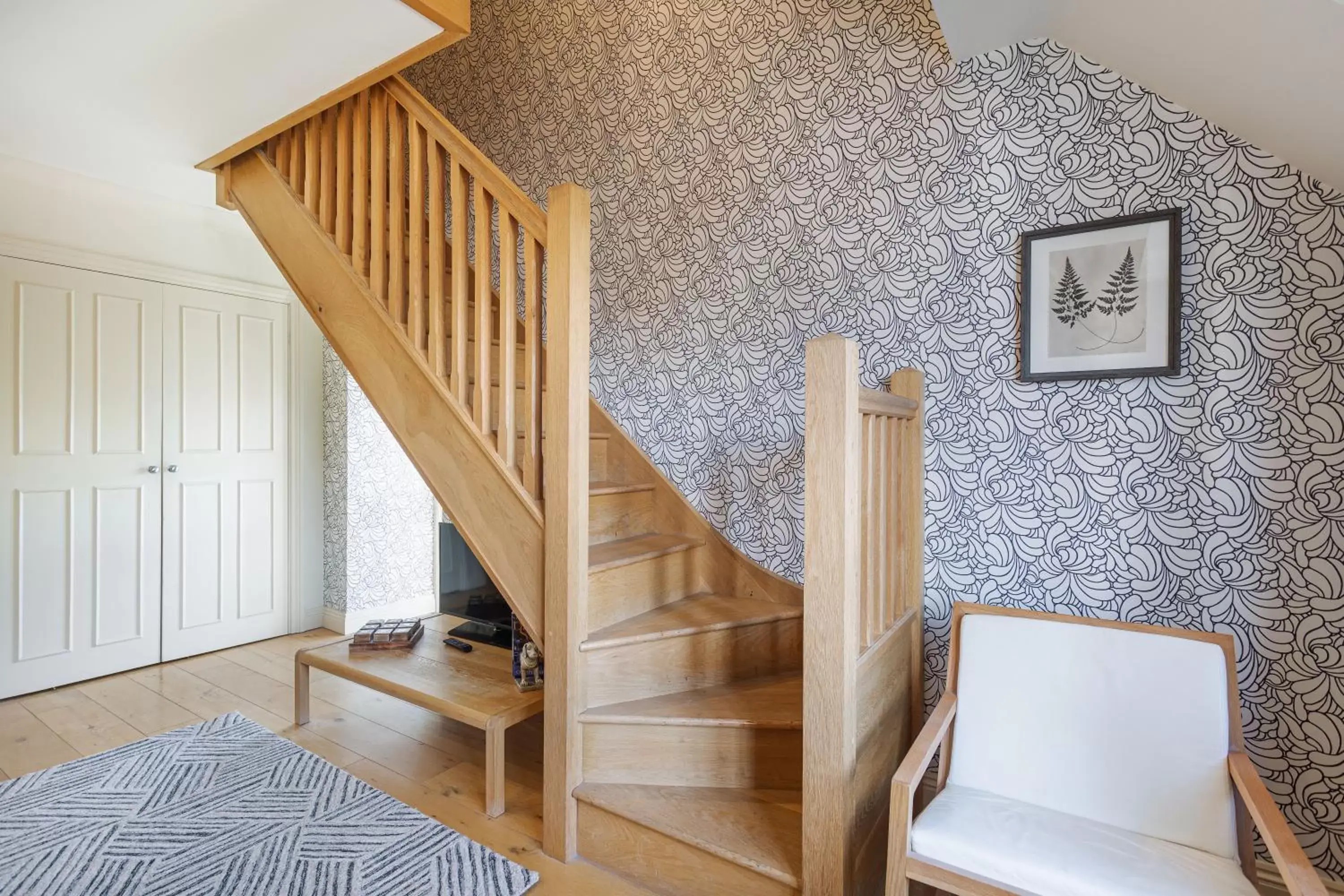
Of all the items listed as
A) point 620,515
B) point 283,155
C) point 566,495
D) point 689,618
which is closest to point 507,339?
point 566,495

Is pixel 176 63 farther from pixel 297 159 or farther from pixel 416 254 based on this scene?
pixel 416 254

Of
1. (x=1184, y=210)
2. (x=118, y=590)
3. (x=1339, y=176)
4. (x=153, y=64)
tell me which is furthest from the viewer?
(x=118, y=590)

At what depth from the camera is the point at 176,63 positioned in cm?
204

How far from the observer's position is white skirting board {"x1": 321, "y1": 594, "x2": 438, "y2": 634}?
387cm

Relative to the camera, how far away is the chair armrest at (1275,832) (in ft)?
3.28

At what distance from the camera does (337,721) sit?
106 inches

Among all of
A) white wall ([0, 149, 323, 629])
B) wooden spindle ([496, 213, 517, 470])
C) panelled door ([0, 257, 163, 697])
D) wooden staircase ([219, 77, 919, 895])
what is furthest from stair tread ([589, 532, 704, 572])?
panelled door ([0, 257, 163, 697])

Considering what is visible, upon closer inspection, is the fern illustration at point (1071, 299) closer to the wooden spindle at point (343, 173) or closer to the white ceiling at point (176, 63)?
the white ceiling at point (176, 63)

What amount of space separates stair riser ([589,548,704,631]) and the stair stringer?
0.18 m

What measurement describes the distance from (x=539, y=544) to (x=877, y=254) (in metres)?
1.39

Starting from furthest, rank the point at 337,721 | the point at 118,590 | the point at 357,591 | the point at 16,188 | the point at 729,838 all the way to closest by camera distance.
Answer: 1. the point at 357,591
2. the point at 118,590
3. the point at 16,188
4. the point at 337,721
5. the point at 729,838

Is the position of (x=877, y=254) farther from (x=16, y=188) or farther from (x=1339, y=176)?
(x=16, y=188)

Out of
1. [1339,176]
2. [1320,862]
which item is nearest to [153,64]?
[1339,176]

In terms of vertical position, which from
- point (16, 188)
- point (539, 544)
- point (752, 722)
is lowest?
point (752, 722)
